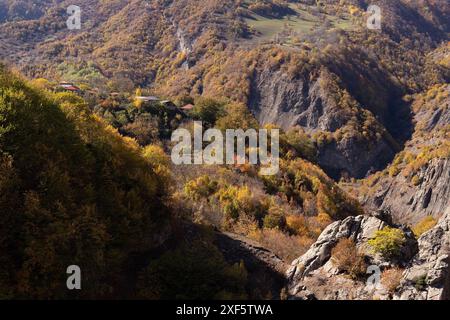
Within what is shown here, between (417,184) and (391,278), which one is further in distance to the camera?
(417,184)

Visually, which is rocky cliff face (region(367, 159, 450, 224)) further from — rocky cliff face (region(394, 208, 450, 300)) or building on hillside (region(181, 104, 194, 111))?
rocky cliff face (region(394, 208, 450, 300))

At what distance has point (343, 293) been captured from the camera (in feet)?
35.2

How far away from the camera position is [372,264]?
11.3 meters

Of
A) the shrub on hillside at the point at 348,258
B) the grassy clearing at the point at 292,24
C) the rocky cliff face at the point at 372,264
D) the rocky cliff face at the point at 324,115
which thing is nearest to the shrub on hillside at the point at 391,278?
the rocky cliff face at the point at 372,264

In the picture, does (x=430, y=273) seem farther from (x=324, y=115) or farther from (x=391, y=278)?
(x=324, y=115)

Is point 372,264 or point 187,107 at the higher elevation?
point 372,264

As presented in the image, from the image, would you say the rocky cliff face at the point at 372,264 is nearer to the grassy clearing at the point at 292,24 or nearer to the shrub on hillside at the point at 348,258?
the shrub on hillside at the point at 348,258

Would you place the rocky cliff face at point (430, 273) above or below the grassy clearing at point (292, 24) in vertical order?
below

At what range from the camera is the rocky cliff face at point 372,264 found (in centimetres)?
1005

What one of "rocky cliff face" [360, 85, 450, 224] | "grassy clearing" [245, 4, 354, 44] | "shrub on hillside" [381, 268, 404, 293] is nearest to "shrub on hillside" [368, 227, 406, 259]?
"shrub on hillside" [381, 268, 404, 293]

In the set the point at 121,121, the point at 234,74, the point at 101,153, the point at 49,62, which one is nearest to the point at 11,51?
the point at 49,62

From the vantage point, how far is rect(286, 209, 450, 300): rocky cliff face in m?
10.0

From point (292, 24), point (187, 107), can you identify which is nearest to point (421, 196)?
point (187, 107)

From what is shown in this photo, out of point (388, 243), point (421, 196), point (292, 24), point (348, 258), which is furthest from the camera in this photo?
point (292, 24)
